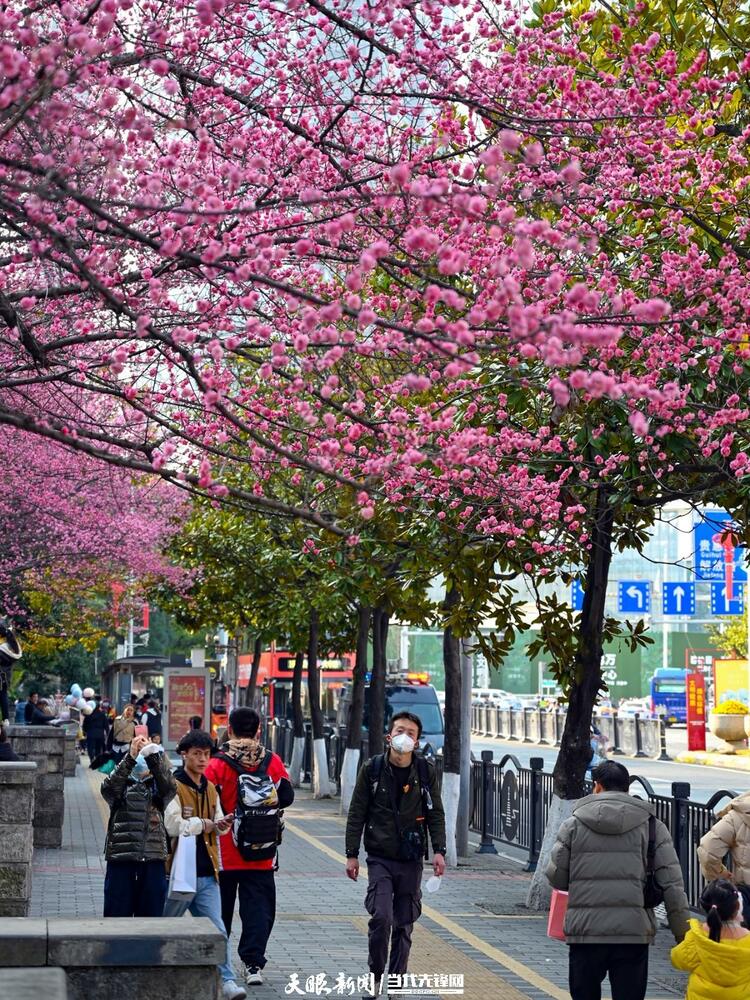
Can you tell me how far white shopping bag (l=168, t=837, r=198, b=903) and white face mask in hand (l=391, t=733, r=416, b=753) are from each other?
133 centimetres

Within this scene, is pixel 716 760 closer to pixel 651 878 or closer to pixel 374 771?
pixel 374 771

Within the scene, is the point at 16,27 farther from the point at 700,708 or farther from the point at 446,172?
the point at 700,708

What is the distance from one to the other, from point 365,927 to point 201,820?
13.4 feet

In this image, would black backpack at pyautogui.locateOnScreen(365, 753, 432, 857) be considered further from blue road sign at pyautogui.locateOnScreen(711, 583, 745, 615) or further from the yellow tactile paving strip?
blue road sign at pyautogui.locateOnScreen(711, 583, 745, 615)

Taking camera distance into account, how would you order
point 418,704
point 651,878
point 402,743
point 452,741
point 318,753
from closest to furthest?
point 651,878 → point 402,743 → point 452,741 → point 318,753 → point 418,704

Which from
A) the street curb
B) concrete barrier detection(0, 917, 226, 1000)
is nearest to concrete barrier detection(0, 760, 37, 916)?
concrete barrier detection(0, 917, 226, 1000)

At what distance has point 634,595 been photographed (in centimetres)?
4194

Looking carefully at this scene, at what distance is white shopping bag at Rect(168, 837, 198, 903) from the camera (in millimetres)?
9219

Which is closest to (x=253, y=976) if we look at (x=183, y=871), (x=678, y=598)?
(x=183, y=871)

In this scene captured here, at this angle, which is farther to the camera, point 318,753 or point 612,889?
point 318,753

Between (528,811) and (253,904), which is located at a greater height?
(528,811)

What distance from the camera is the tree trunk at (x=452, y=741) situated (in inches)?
727

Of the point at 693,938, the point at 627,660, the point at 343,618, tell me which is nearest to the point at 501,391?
the point at 693,938

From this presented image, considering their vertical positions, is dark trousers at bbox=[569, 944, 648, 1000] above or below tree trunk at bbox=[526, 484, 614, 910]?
below
